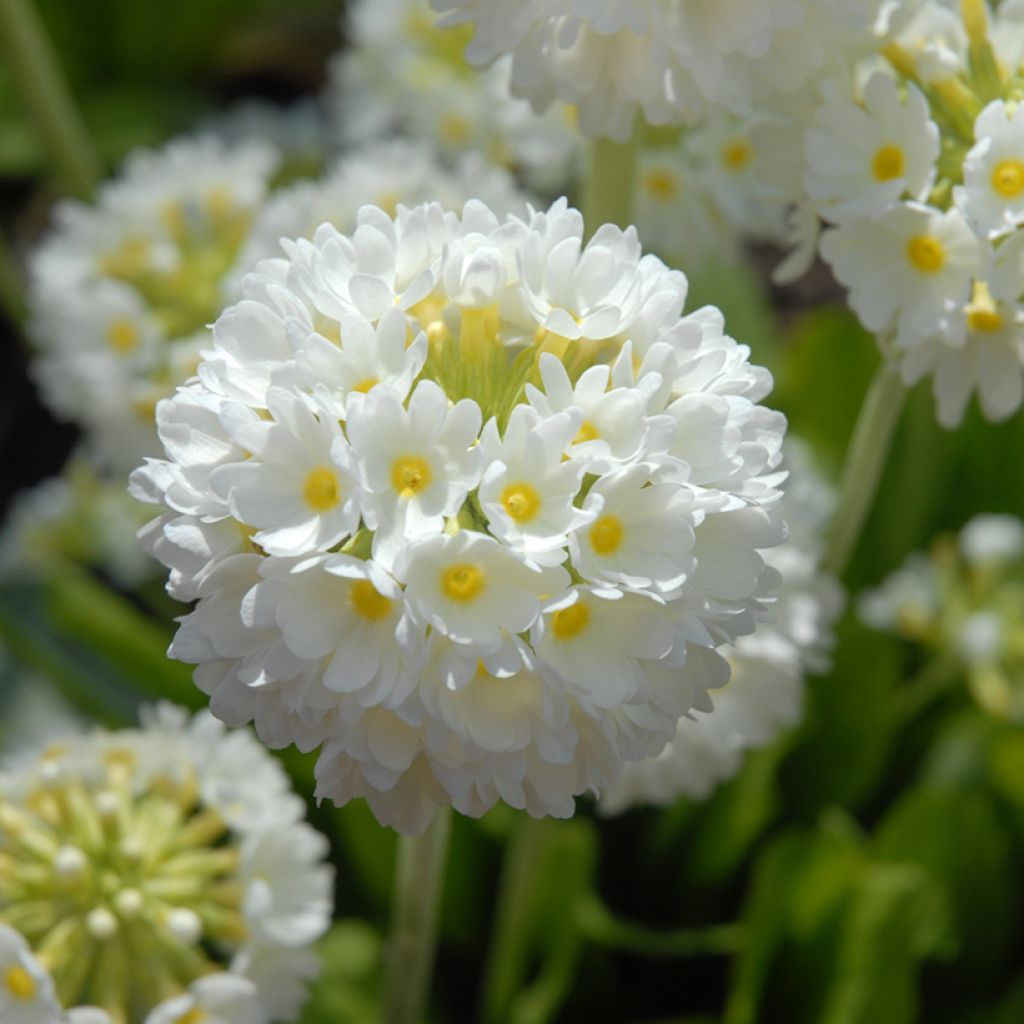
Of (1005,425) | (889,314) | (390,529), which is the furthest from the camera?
(1005,425)

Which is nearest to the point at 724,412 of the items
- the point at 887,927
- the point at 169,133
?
the point at 887,927

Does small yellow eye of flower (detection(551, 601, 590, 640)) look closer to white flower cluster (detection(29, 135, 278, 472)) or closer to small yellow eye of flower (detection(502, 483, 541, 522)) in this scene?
small yellow eye of flower (detection(502, 483, 541, 522))

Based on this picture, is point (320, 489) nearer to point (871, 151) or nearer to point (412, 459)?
point (412, 459)

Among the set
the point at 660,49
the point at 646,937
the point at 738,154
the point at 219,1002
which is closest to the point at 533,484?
the point at 660,49

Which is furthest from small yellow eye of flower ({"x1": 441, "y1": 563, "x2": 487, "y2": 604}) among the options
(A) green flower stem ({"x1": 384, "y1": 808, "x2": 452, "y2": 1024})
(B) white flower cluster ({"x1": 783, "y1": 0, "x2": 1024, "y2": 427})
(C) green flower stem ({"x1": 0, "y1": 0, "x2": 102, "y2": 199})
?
(C) green flower stem ({"x1": 0, "y1": 0, "x2": 102, "y2": 199})

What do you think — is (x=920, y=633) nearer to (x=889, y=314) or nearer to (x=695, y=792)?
(x=695, y=792)

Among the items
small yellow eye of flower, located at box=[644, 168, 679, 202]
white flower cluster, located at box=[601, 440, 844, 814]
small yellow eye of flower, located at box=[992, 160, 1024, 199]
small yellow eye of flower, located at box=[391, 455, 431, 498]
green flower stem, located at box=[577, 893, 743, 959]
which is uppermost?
small yellow eye of flower, located at box=[992, 160, 1024, 199]
